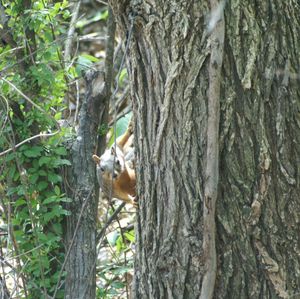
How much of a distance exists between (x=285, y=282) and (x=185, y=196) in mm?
496

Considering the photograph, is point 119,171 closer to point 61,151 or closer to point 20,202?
point 61,151

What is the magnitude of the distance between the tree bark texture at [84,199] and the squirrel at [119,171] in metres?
0.07

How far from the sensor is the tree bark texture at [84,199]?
11.9ft

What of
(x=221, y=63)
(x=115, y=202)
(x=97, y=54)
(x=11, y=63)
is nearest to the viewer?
(x=221, y=63)

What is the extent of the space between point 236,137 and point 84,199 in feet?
4.96

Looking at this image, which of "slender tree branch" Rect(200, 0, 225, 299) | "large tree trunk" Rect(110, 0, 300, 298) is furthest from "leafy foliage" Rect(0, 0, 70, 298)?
"slender tree branch" Rect(200, 0, 225, 299)

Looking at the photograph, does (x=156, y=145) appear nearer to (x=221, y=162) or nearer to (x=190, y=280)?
(x=221, y=162)

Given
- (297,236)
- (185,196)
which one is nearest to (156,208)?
(185,196)

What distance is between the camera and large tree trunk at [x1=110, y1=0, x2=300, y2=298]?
→ 8.21 feet

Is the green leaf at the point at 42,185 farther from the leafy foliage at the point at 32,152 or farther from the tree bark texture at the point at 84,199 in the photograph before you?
the tree bark texture at the point at 84,199

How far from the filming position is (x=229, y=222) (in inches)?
99.7

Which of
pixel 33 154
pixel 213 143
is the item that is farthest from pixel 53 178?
pixel 213 143

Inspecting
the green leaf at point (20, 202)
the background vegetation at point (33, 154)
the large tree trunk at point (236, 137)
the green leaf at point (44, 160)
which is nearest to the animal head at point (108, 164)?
the background vegetation at point (33, 154)

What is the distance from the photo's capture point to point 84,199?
3822 mm
